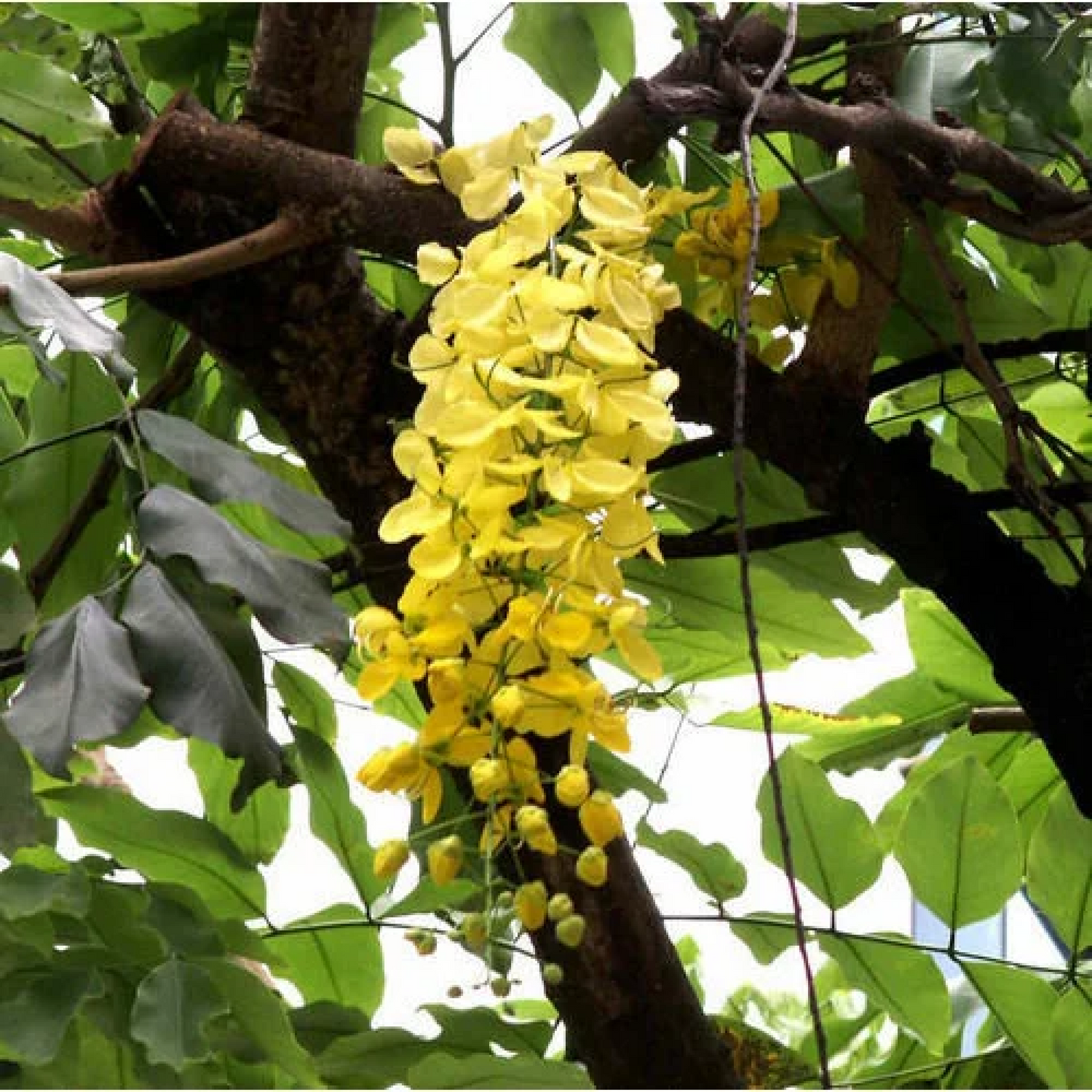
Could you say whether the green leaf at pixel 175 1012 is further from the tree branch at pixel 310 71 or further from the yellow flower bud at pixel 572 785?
the tree branch at pixel 310 71

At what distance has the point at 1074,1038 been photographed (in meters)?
0.58

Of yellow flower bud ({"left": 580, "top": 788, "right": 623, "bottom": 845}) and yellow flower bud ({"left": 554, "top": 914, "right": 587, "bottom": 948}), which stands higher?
yellow flower bud ({"left": 580, "top": 788, "right": 623, "bottom": 845})

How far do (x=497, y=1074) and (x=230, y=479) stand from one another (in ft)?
0.69

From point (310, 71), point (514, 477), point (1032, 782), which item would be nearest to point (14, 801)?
point (514, 477)

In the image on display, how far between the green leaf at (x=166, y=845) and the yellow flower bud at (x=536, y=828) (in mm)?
264

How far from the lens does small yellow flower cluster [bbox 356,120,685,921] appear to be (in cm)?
37

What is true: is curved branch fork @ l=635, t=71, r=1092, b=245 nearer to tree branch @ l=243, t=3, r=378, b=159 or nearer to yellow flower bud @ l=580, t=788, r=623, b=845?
tree branch @ l=243, t=3, r=378, b=159

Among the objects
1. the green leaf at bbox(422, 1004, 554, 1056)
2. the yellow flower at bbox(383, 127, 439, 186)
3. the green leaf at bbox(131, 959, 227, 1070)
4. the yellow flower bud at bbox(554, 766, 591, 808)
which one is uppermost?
the yellow flower at bbox(383, 127, 439, 186)

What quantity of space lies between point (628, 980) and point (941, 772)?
0.13 metres

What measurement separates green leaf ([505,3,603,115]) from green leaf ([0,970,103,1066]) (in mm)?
347

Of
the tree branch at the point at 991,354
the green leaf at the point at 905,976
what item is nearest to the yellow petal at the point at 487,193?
the tree branch at the point at 991,354

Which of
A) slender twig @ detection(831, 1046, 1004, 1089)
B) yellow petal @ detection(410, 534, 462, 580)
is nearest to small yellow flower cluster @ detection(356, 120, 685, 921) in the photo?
yellow petal @ detection(410, 534, 462, 580)

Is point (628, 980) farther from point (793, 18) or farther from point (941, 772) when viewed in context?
point (793, 18)

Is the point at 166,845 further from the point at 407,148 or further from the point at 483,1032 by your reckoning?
the point at 407,148
